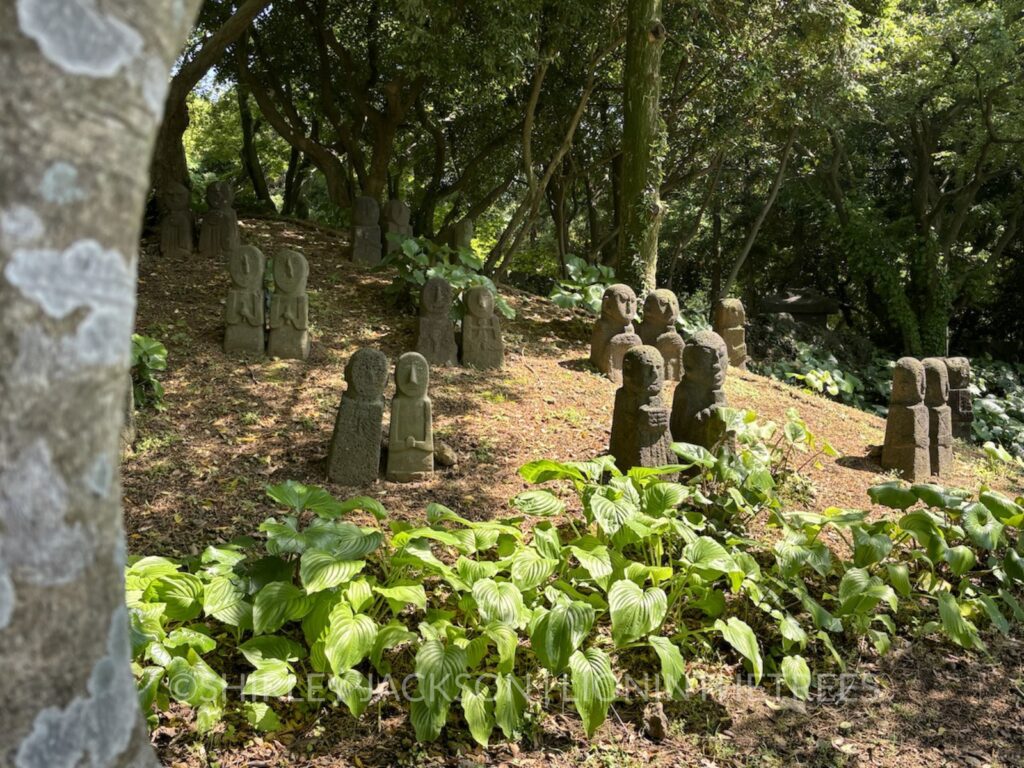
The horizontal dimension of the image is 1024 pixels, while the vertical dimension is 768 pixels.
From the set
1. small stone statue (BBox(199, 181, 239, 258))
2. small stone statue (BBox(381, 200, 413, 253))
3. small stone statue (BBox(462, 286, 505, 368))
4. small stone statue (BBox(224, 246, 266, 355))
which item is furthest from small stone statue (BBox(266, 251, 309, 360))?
small stone statue (BBox(381, 200, 413, 253))

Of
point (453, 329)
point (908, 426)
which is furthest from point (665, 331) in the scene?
point (908, 426)

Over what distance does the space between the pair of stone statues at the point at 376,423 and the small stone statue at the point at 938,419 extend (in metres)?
4.43

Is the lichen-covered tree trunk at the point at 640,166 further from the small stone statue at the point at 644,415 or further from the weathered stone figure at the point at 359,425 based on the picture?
the weathered stone figure at the point at 359,425

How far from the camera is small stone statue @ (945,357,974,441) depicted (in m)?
8.41

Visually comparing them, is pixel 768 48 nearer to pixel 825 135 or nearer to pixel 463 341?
pixel 825 135

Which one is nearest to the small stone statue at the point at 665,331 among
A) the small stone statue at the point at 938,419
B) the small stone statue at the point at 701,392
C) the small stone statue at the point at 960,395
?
the small stone statue at the point at 938,419

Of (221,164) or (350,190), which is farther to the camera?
(221,164)

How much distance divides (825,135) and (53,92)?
1459cm

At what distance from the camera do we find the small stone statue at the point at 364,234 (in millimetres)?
11109

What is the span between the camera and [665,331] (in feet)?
29.4

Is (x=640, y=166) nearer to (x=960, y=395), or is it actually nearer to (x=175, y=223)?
(x=960, y=395)

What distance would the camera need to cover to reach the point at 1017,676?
4473mm

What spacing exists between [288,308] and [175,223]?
3.44m

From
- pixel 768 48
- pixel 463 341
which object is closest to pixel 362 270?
pixel 463 341
